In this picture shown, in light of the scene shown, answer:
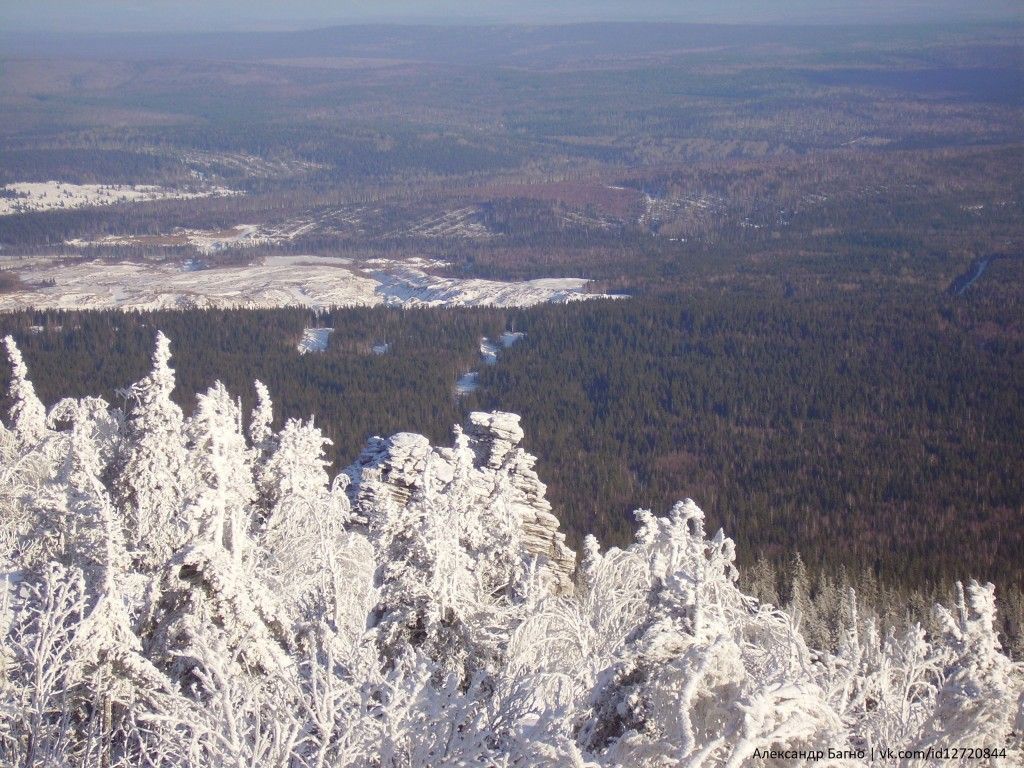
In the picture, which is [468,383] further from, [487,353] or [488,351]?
[488,351]

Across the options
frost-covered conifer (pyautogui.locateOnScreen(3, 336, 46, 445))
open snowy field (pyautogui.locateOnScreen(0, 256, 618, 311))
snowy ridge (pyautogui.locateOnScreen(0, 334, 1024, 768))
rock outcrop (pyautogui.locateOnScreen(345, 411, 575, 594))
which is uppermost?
snowy ridge (pyautogui.locateOnScreen(0, 334, 1024, 768))

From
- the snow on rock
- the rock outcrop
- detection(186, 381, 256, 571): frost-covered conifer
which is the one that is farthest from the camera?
the snow on rock

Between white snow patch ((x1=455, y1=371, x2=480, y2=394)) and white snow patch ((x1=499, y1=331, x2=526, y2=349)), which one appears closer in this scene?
white snow patch ((x1=455, y1=371, x2=480, y2=394))

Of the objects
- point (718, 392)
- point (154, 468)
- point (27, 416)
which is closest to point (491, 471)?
point (27, 416)

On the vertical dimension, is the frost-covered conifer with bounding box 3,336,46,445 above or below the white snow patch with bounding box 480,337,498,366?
above

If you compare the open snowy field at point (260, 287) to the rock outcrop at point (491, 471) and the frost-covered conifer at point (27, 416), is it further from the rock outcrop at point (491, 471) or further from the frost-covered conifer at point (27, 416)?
the frost-covered conifer at point (27, 416)

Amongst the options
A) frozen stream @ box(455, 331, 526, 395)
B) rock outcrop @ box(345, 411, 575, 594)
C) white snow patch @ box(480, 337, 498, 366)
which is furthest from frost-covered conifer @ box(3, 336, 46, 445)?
white snow patch @ box(480, 337, 498, 366)

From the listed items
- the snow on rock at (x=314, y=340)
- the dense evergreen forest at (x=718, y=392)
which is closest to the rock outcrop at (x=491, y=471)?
the dense evergreen forest at (x=718, y=392)

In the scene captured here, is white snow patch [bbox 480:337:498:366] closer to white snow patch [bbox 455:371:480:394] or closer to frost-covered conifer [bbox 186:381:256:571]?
white snow patch [bbox 455:371:480:394]
